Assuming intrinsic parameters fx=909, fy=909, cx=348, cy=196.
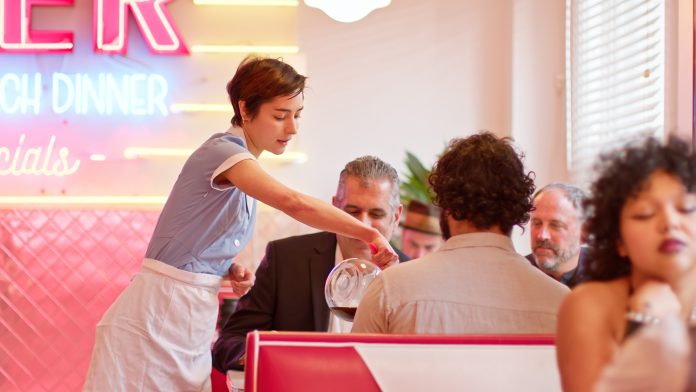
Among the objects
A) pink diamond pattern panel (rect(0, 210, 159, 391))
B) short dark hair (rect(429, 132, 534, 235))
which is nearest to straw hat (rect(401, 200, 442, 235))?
pink diamond pattern panel (rect(0, 210, 159, 391))

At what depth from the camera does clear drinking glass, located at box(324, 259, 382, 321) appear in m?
1.87

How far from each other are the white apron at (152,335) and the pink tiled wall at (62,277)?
7.58 ft

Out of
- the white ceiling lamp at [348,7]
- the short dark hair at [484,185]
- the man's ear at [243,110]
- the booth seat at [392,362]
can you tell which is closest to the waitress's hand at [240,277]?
the man's ear at [243,110]

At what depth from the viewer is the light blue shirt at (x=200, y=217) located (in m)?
2.12

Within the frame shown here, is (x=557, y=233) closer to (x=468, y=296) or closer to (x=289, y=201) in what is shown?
(x=289, y=201)

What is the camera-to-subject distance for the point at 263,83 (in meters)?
2.22

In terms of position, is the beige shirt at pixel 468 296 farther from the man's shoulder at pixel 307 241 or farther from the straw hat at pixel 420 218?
the straw hat at pixel 420 218

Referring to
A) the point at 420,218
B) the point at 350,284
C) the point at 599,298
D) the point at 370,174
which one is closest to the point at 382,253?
the point at 350,284

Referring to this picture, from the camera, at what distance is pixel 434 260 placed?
163cm

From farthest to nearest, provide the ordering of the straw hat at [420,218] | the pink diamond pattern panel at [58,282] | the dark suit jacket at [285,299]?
1. the pink diamond pattern panel at [58,282]
2. the straw hat at [420,218]
3. the dark suit jacket at [285,299]

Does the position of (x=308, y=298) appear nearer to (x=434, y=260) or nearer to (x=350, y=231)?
(x=350, y=231)

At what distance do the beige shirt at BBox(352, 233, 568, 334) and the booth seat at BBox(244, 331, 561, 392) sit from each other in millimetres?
140

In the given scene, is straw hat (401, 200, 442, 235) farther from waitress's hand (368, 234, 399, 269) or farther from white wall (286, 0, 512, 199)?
waitress's hand (368, 234, 399, 269)

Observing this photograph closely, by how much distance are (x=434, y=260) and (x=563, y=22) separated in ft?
10.6
